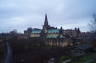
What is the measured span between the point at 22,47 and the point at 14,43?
177 cm

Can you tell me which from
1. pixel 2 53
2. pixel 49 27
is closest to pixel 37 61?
pixel 2 53

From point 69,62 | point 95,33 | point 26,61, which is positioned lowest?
point 26,61

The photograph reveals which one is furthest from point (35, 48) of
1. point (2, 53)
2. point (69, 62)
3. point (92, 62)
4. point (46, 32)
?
point (46, 32)

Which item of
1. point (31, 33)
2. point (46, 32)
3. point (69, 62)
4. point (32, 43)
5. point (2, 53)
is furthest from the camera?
point (31, 33)

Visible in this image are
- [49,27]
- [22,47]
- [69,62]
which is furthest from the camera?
[49,27]

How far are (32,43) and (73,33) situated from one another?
45144 mm

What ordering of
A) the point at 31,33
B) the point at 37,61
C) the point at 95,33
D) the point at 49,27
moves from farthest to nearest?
the point at 31,33 < the point at 49,27 < the point at 95,33 < the point at 37,61

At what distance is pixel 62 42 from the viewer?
53.4m

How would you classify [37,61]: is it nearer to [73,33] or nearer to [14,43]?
[14,43]

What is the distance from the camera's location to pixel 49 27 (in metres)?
80.6

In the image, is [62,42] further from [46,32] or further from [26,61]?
[26,61]

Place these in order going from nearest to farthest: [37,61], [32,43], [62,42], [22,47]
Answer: [37,61], [22,47], [32,43], [62,42]

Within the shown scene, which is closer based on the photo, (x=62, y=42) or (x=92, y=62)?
(x=92, y=62)

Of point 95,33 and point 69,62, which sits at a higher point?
point 95,33
